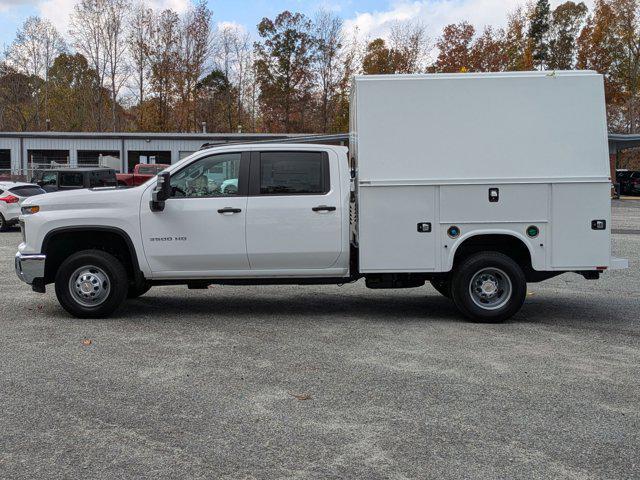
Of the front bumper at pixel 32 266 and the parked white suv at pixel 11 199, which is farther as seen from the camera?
the parked white suv at pixel 11 199

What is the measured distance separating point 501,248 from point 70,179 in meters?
20.3

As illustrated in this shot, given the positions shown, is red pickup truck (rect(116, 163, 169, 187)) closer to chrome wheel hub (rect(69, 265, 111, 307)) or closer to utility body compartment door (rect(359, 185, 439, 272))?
chrome wheel hub (rect(69, 265, 111, 307))

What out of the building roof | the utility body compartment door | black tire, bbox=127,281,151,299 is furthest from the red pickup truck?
the utility body compartment door

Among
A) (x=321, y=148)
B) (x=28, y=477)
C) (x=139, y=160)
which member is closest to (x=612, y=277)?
(x=321, y=148)

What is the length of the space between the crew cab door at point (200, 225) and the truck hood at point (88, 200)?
0.65ft

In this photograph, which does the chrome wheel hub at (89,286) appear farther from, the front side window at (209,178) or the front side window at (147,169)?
the front side window at (147,169)

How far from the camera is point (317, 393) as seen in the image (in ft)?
17.8

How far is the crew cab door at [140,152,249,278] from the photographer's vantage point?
317 inches

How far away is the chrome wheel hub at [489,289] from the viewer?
8078mm

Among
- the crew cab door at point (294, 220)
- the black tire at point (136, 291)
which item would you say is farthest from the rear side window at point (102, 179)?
the crew cab door at point (294, 220)

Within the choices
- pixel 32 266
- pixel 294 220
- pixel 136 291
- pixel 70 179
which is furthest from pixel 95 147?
pixel 294 220

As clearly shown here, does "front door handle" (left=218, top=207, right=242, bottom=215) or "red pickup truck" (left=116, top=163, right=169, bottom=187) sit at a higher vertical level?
"red pickup truck" (left=116, top=163, right=169, bottom=187)

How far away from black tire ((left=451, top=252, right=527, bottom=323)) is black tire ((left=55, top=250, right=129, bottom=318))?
3.85 metres

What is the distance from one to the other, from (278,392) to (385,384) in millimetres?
876
